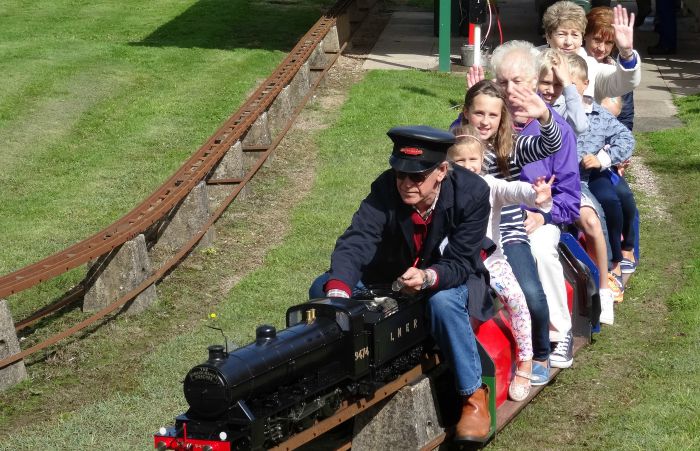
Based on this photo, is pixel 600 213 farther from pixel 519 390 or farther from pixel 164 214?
pixel 164 214

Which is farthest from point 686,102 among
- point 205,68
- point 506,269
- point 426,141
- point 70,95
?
point 426,141

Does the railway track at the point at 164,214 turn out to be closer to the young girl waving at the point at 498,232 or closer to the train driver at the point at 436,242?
the train driver at the point at 436,242

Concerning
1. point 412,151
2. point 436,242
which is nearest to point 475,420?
point 436,242

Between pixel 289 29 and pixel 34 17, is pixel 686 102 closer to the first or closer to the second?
pixel 289 29

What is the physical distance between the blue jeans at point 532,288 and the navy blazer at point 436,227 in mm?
875

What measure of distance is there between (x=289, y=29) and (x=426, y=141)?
52.6ft

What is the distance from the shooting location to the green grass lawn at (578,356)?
681 centimetres

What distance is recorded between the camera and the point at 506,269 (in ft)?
22.7

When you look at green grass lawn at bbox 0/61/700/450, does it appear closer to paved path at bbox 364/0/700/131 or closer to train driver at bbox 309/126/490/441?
train driver at bbox 309/126/490/441

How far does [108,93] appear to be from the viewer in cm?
1661

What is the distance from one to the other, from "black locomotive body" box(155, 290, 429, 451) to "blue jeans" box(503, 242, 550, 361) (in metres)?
0.97

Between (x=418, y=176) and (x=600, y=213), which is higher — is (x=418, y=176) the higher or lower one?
the higher one

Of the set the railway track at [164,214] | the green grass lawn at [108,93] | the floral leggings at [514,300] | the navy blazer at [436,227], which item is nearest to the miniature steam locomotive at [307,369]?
the floral leggings at [514,300]

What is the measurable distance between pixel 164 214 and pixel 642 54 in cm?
1270
